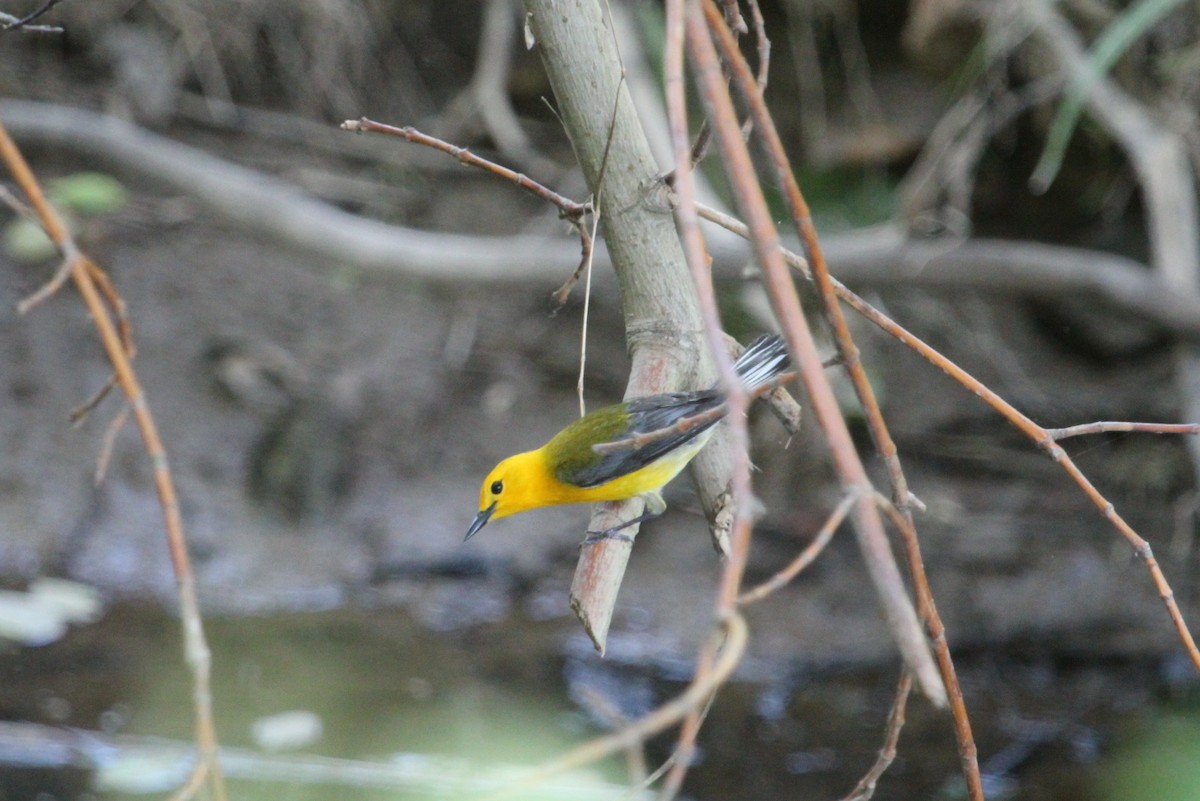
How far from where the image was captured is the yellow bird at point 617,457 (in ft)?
6.79

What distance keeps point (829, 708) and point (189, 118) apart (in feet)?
15.1

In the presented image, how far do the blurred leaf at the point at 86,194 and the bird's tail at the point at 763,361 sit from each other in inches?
158

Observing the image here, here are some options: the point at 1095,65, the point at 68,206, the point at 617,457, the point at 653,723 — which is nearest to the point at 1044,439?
the point at 653,723

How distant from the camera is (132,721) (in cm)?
438

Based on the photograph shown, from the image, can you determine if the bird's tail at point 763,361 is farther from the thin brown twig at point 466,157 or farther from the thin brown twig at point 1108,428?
the thin brown twig at point 1108,428

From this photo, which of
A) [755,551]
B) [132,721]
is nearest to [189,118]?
[132,721]

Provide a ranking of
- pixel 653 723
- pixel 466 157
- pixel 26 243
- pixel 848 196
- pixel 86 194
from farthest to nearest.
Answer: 1. pixel 848 196
2. pixel 26 243
3. pixel 86 194
4. pixel 466 157
5. pixel 653 723

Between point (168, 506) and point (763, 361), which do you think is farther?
point (763, 361)

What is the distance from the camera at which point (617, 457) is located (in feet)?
8.41

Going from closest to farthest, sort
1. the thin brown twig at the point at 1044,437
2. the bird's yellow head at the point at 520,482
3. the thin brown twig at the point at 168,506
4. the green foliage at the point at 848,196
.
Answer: the thin brown twig at the point at 168,506, the thin brown twig at the point at 1044,437, the bird's yellow head at the point at 520,482, the green foliage at the point at 848,196

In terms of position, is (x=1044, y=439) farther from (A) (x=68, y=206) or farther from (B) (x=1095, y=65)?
(A) (x=68, y=206)

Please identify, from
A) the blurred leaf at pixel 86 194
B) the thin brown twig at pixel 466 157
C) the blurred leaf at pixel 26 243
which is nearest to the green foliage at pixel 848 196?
the blurred leaf at pixel 86 194

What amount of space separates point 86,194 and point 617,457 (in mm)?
3621

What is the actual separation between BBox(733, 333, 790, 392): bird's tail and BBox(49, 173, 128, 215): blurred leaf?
4.03 metres
